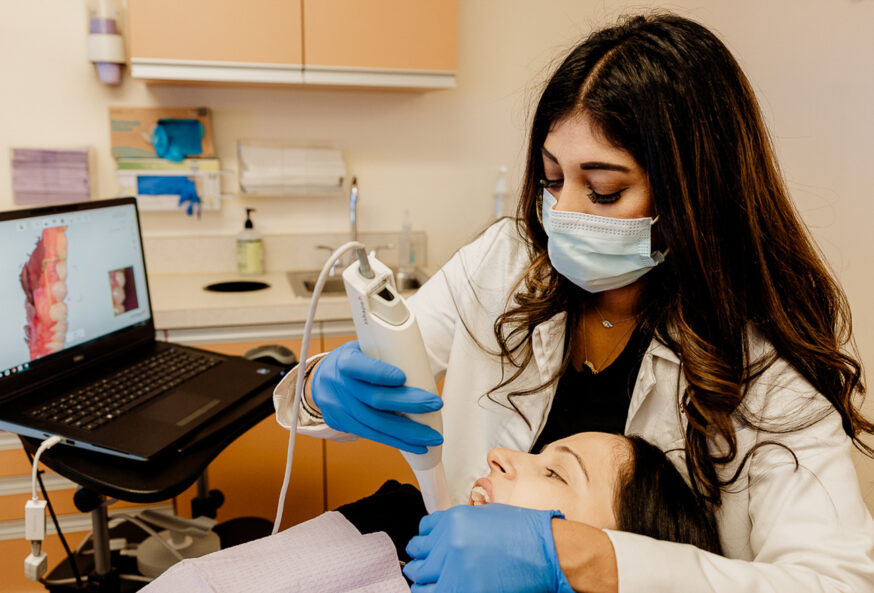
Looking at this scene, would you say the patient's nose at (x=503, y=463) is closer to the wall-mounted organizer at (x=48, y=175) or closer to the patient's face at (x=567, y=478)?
the patient's face at (x=567, y=478)

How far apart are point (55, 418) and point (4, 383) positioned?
14cm

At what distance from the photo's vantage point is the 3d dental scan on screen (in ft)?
3.04

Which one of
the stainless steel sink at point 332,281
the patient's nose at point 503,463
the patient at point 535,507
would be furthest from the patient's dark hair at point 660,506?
the stainless steel sink at point 332,281

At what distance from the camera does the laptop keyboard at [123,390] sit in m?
Result: 1.41

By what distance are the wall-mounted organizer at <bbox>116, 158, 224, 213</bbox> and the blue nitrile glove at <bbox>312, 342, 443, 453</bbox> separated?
1774mm

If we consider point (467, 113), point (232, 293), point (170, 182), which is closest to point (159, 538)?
point (232, 293)

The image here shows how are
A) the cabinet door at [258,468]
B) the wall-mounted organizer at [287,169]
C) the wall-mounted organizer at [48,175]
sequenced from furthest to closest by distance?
1. the wall-mounted organizer at [287,169]
2. the wall-mounted organizer at [48,175]
3. the cabinet door at [258,468]

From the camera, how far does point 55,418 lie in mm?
1396

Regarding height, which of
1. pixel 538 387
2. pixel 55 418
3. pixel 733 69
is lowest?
pixel 55 418

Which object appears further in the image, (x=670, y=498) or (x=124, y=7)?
(x=124, y=7)

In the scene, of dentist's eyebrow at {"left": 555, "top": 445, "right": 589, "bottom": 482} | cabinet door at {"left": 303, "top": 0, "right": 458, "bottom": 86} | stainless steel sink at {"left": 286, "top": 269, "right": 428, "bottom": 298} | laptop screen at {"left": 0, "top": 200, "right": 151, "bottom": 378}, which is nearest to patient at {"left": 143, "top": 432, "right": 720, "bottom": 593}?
dentist's eyebrow at {"left": 555, "top": 445, "right": 589, "bottom": 482}

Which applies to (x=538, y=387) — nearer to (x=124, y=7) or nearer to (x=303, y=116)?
(x=303, y=116)

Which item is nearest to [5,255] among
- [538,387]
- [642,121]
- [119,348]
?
[119,348]

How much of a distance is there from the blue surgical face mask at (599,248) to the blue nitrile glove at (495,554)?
458 millimetres
